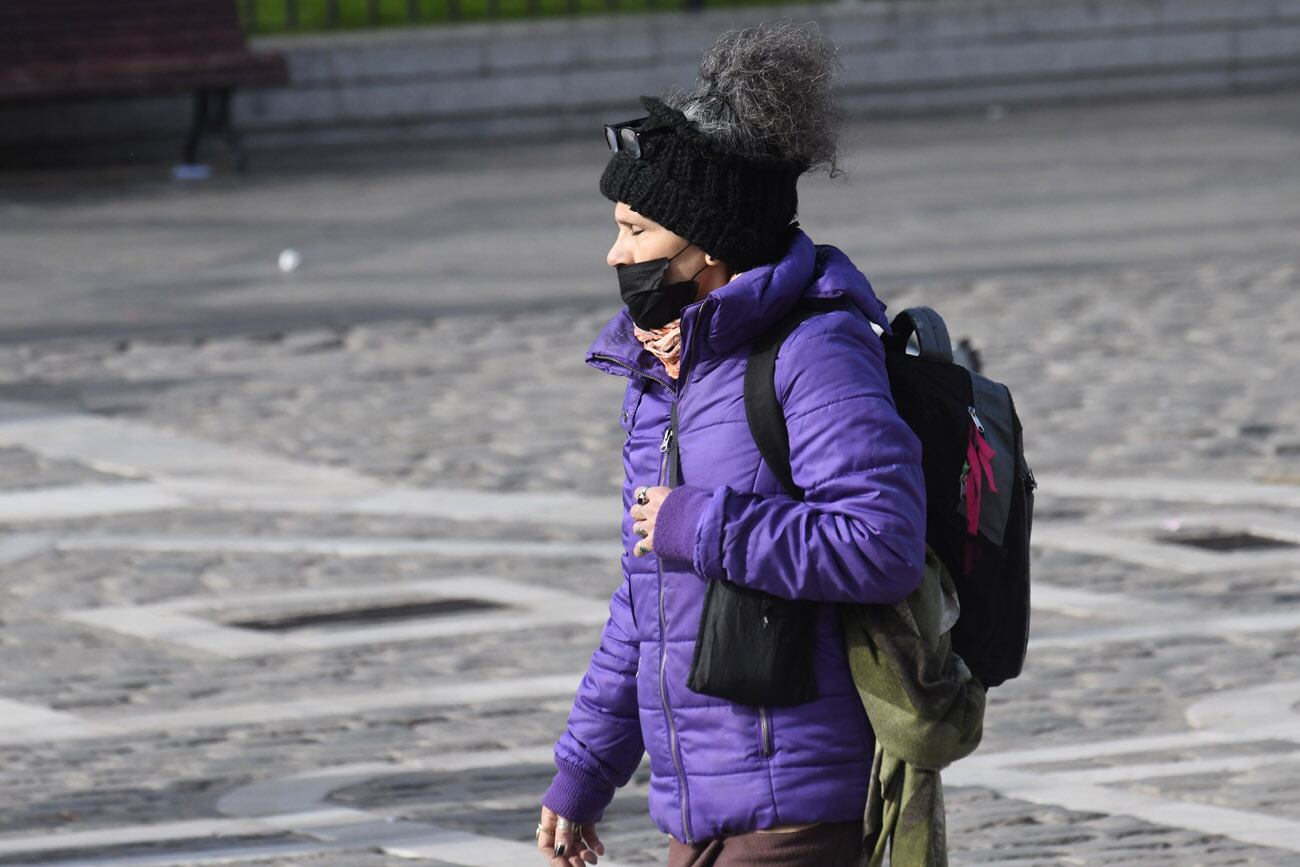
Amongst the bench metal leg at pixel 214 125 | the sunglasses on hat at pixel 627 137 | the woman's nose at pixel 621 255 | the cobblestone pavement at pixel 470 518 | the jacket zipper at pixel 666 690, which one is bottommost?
the cobblestone pavement at pixel 470 518

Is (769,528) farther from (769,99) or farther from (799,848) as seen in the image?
(769,99)

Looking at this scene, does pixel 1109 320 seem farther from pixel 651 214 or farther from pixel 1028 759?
pixel 651 214

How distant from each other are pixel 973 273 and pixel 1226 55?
917 cm

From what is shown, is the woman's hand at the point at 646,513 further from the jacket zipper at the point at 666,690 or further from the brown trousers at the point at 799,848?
the brown trousers at the point at 799,848

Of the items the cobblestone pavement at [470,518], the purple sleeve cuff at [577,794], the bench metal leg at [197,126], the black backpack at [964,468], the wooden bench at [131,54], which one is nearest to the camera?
the black backpack at [964,468]

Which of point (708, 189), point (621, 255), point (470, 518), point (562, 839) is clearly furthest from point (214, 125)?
point (708, 189)

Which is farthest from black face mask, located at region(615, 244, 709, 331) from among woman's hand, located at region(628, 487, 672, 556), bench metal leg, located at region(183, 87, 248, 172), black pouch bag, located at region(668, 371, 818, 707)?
bench metal leg, located at region(183, 87, 248, 172)

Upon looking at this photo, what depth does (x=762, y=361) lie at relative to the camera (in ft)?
11.2

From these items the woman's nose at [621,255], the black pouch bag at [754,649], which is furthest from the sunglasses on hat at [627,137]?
the black pouch bag at [754,649]

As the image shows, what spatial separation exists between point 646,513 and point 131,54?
52.7 feet

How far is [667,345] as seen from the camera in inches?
141

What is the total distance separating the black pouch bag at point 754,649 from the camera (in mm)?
3393

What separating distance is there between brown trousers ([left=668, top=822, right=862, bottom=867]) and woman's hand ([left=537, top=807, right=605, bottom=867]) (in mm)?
426

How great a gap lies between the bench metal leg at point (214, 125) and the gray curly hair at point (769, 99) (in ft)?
51.3
